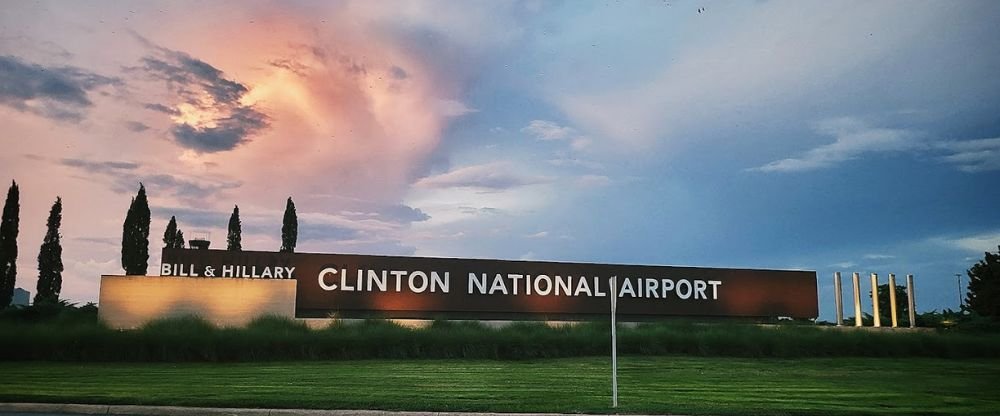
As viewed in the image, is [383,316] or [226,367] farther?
[383,316]

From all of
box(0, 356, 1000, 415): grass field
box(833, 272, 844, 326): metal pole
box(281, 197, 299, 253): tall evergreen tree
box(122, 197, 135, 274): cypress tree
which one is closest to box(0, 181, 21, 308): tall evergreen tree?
box(122, 197, 135, 274): cypress tree

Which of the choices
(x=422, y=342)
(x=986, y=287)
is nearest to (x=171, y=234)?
(x=422, y=342)

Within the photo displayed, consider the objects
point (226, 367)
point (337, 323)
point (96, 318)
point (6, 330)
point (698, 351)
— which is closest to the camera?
point (226, 367)

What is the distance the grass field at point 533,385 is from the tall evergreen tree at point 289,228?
106 ft

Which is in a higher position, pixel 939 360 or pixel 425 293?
pixel 425 293

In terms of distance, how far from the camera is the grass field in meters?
15.4

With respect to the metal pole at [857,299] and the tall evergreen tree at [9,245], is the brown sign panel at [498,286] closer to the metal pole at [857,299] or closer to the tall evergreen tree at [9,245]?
the metal pole at [857,299]

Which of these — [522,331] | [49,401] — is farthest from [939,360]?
[49,401]

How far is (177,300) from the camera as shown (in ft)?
120

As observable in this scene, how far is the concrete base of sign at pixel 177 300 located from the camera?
36062mm

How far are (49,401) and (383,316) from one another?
Answer: 80.2 feet

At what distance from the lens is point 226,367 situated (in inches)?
981

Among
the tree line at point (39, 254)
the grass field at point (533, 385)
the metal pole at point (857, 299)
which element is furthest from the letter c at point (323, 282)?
the metal pole at point (857, 299)

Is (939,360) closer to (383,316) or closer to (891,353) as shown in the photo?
(891,353)
